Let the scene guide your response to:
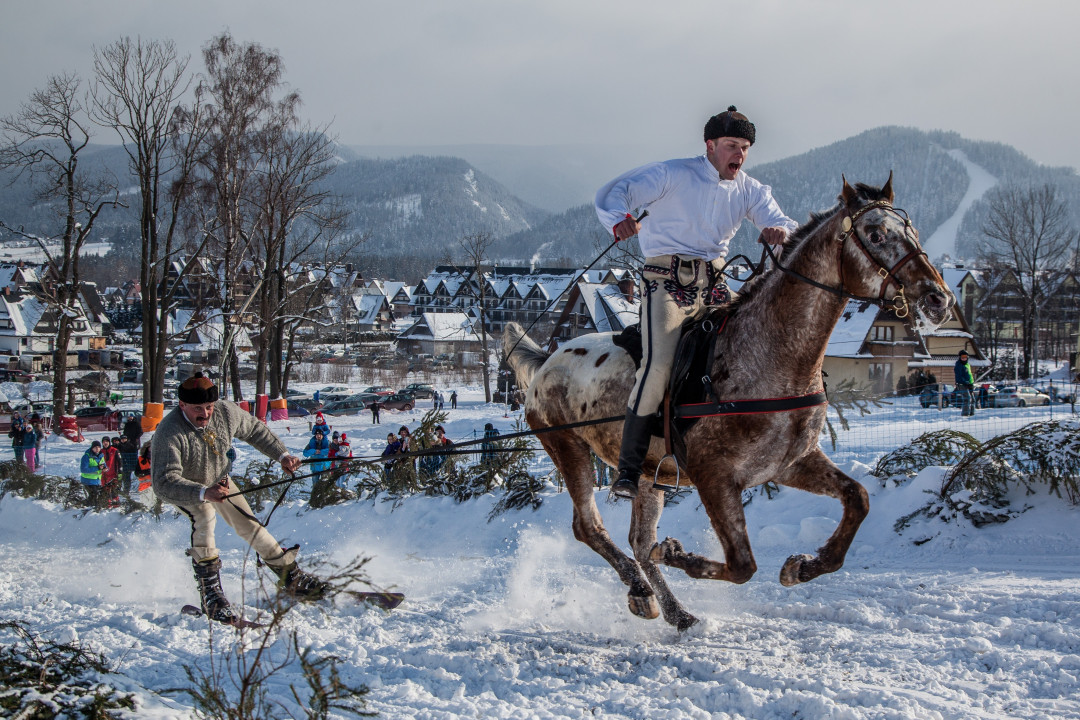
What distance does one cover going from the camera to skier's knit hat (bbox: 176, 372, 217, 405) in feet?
18.5

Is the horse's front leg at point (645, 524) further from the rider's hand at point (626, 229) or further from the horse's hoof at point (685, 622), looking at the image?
the rider's hand at point (626, 229)

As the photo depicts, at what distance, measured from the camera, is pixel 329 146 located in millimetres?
24719

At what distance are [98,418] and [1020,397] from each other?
31819 mm

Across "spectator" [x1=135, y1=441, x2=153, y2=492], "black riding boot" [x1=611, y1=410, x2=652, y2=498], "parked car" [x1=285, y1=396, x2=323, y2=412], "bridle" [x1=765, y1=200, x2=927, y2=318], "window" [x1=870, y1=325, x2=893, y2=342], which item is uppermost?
"window" [x1=870, y1=325, x2=893, y2=342]

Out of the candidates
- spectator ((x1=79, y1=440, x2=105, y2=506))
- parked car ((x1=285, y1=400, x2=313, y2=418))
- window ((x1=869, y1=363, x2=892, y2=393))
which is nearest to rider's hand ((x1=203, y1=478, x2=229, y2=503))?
spectator ((x1=79, y1=440, x2=105, y2=506))

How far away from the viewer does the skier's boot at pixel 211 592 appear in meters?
5.50

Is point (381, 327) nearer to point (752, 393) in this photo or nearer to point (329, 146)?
point (329, 146)

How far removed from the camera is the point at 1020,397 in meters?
21.5

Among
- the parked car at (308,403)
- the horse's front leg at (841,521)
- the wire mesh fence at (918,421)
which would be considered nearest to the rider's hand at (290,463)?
the horse's front leg at (841,521)

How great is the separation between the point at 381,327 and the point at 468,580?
86650 mm

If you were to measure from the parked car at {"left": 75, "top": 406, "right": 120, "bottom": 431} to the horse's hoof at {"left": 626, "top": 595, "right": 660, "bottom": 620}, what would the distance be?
2887 centimetres

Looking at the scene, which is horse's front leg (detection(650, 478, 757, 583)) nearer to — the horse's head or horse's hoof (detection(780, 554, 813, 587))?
horse's hoof (detection(780, 554, 813, 587))

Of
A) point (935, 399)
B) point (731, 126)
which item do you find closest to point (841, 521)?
point (731, 126)

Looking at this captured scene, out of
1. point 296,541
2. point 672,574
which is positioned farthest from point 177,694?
point 296,541
